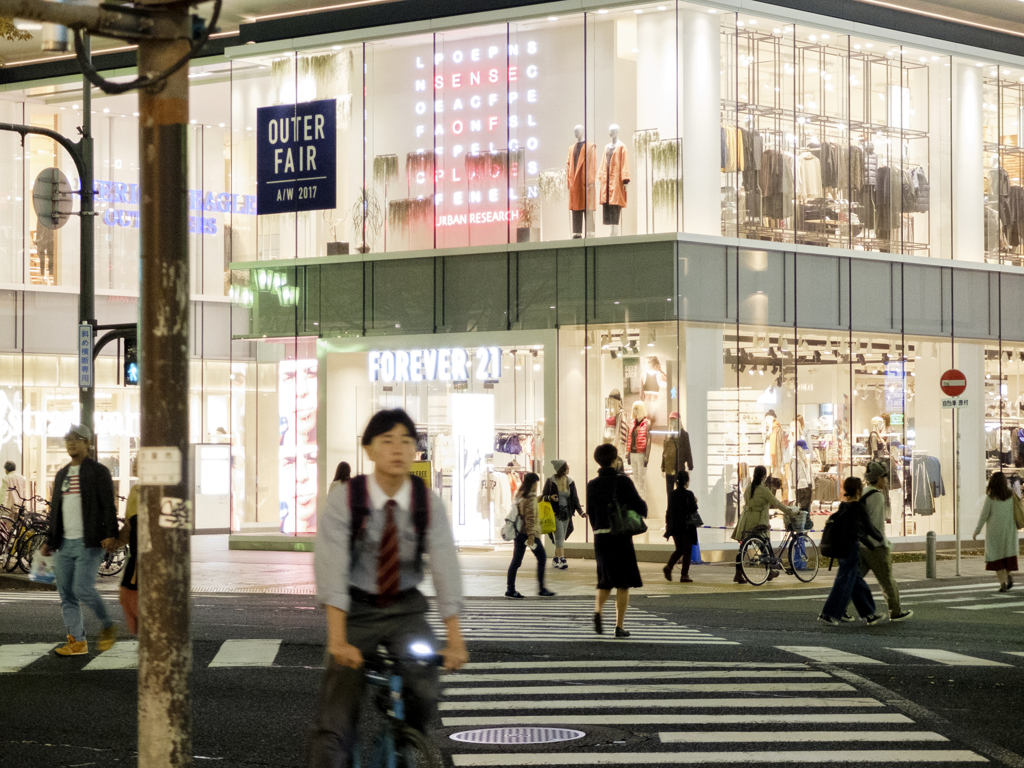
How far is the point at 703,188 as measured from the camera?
26562 mm

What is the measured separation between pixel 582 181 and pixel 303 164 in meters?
5.98

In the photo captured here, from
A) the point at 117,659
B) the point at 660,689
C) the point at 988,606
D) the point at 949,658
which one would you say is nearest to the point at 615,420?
the point at 988,606

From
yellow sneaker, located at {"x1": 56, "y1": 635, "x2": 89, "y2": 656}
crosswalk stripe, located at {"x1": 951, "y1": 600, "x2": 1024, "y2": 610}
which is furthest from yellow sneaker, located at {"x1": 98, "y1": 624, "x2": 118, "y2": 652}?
crosswalk stripe, located at {"x1": 951, "y1": 600, "x2": 1024, "y2": 610}

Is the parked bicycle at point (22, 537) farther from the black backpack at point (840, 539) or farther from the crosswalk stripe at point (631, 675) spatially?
the crosswalk stripe at point (631, 675)

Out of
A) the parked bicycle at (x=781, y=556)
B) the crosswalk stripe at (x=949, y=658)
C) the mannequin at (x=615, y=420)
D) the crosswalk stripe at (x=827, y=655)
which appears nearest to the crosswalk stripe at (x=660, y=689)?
the crosswalk stripe at (x=827, y=655)

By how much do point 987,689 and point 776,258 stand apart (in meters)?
17.0

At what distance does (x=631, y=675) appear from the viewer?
1162 centimetres

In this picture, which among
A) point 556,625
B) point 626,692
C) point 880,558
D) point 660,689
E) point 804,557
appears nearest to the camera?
point 626,692

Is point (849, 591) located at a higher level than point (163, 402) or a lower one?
lower

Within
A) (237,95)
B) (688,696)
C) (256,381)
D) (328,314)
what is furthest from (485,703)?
(256,381)

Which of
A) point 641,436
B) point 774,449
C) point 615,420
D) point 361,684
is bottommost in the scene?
point 361,684

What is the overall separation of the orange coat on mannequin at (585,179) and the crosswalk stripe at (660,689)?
55.9 feet

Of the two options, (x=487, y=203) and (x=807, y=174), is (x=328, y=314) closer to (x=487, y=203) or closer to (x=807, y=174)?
(x=487, y=203)

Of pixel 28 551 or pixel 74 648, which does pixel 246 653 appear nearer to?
pixel 74 648
